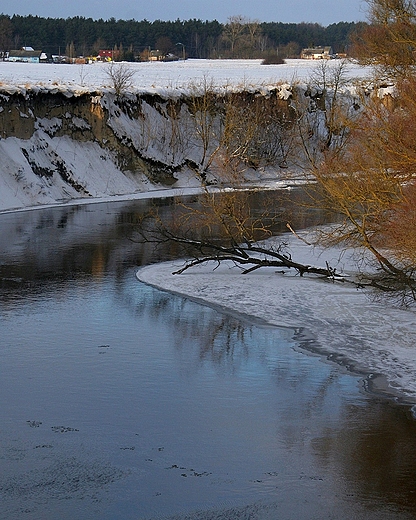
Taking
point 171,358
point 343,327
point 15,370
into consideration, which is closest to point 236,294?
point 343,327

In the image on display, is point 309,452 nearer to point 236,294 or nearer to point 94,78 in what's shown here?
point 236,294

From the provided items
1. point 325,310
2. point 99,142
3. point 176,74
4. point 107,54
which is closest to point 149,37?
point 107,54

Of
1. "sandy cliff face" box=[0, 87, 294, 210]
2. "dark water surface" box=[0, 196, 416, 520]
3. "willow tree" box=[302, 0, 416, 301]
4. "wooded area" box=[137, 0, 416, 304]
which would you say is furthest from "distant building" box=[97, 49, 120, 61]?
"dark water surface" box=[0, 196, 416, 520]

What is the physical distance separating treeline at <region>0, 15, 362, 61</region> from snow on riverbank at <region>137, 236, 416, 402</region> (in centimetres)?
7954

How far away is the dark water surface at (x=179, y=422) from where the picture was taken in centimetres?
791

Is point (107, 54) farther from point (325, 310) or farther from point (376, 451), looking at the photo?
point (376, 451)

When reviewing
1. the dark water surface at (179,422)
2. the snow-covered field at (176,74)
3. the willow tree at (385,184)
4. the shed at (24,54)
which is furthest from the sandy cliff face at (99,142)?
the shed at (24,54)

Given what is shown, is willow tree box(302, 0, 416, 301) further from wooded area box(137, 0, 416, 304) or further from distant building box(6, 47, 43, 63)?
distant building box(6, 47, 43, 63)

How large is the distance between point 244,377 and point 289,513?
4056mm

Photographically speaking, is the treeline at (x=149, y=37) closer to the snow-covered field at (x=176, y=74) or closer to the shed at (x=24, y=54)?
the shed at (x=24, y=54)

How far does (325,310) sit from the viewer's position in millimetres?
15258

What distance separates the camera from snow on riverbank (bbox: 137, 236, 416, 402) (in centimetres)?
1237

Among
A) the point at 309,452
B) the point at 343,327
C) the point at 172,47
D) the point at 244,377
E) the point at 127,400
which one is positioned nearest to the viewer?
the point at 309,452

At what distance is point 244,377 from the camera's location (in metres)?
11.6
